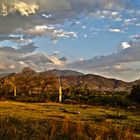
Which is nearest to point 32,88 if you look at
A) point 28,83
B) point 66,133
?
point 28,83

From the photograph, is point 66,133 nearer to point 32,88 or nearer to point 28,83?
point 32,88

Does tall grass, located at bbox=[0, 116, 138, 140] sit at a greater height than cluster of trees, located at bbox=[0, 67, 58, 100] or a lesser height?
lesser

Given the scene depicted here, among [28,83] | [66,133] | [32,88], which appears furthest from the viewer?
[28,83]

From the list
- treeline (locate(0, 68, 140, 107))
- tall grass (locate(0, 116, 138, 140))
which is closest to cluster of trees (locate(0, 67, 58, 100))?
treeline (locate(0, 68, 140, 107))

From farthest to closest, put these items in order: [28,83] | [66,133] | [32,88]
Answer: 1. [28,83]
2. [32,88]
3. [66,133]

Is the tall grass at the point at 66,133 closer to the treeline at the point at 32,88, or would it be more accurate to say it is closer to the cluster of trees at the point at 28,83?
the treeline at the point at 32,88

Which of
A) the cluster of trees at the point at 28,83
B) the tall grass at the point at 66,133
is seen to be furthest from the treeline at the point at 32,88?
the tall grass at the point at 66,133

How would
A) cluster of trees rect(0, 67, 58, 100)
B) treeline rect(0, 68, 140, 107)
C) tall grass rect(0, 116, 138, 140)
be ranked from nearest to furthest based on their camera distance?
tall grass rect(0, 116, 138, 140), treeline rect(0, 68, 140, 107), cluster of trees rect(0, 67, 58, 100)

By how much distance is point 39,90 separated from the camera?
90812 mm

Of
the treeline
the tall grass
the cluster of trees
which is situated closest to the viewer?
the tall grass

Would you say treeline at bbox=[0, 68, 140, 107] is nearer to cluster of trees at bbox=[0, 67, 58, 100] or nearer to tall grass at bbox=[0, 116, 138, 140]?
cluster of trees at bbox=[0, 67, 58, 100]

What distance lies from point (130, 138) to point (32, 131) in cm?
375

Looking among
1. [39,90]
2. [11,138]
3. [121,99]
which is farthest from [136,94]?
[11,138]

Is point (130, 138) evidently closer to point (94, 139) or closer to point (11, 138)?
point (94, 139)
